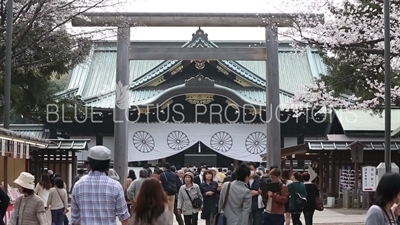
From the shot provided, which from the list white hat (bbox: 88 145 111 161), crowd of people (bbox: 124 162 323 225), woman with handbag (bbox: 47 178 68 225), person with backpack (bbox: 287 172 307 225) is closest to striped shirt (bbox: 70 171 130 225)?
white hat (bbox: 88 145 111 161)

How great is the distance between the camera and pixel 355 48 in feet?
41.7

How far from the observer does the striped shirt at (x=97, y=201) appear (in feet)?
19.4

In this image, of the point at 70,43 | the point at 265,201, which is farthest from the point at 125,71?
the point at 265,201

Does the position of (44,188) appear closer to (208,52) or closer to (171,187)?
(171,187)

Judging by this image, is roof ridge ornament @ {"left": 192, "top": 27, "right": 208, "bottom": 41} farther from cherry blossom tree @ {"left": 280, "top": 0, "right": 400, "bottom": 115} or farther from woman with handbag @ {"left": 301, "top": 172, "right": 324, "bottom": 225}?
woman with handbag @ {"left": 301, "top": 172, "right": 324, "bottom": 225}

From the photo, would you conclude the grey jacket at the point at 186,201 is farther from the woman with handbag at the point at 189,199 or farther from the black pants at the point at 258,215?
the black pants at the point at 258,215

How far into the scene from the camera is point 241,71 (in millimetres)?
31875

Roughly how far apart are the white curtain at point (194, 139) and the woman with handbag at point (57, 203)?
19.7 metres

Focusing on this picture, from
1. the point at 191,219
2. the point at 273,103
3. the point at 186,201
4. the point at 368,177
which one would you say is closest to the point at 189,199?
the point at 186,201

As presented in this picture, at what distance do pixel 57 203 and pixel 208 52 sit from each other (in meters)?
9.38

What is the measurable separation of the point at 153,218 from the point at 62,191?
21.8 ft

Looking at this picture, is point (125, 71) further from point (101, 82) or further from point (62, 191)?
point (101, 82)

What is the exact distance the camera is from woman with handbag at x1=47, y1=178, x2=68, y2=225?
11.9 m

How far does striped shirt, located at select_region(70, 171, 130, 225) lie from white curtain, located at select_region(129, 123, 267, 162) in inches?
1013
